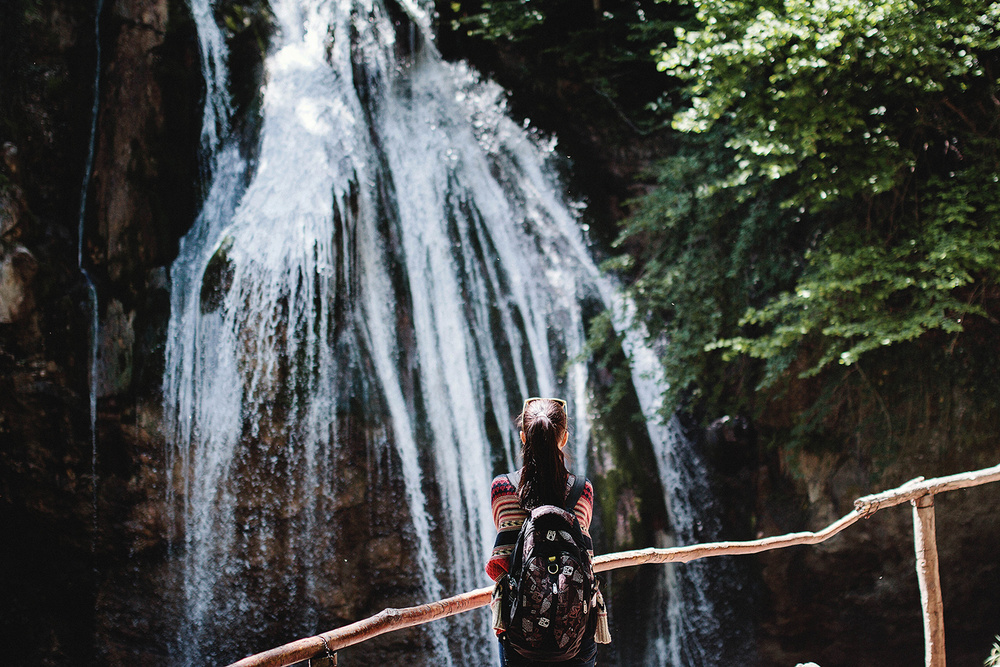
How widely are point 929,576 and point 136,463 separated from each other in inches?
234

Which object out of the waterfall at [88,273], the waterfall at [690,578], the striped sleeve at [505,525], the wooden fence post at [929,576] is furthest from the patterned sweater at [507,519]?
the waterfall at [88,273]

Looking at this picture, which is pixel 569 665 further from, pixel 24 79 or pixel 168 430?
pixel 24 79

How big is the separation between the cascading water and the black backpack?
457 centimetres

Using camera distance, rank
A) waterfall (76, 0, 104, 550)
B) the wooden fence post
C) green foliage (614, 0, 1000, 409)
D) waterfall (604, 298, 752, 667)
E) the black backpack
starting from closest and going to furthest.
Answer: the black backpack, the wooden fence post, green foliage (614, 0, 1000, 409), waterfall (76, 0, 104, 550), waterfall (604, 298, 752, 667)

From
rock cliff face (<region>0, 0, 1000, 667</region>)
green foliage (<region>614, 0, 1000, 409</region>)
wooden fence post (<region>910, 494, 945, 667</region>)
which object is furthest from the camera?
rock cliff face (<region>0, 0, 1000, 667</region>)

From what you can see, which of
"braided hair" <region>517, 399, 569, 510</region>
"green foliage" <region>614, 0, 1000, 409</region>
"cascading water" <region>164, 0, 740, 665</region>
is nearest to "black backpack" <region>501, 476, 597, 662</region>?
"braided hair" <region>517, 399, 569, 510</region>

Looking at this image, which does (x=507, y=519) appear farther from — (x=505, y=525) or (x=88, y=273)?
(x=88, y=273)

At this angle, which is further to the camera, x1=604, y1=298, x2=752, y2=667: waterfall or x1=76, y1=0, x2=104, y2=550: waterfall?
x1=604, y1=298, x2=752, y2=667: waterfall

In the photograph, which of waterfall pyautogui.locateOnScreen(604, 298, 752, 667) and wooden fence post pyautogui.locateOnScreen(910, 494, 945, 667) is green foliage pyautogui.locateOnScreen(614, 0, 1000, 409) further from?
wooden fence post pyautogui.locateOnScreen(910, 494, 945, 667)

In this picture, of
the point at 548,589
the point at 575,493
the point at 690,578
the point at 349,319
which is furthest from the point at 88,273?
the point at 690,578

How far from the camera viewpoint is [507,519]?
71.9 inches

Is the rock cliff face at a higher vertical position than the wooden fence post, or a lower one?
higher

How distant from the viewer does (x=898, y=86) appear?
15.6 ft

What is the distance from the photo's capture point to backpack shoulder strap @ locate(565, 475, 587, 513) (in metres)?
1.82
